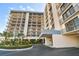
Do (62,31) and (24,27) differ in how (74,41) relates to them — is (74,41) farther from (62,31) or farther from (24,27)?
(24,27)

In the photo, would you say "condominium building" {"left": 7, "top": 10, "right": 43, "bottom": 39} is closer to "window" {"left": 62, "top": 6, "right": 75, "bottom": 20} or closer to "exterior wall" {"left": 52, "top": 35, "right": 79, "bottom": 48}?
"exterior wall" {"left": 52, "top": 35, "right": 79, "bottom": 48}

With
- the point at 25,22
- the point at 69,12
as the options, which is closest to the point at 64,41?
the point at 69,12

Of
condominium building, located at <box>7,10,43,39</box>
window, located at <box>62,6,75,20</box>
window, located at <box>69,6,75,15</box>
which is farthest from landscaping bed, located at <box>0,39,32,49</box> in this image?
condominium building, located at <box>7,10,43,39</box>

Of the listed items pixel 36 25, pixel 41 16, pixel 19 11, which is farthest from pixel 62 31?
pixel 19 11

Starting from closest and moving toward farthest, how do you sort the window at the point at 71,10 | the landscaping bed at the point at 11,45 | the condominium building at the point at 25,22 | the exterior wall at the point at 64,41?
the window at the point at 71,10 < the landscaping bed at the point at 11,45 < the exterior wall at the point at 64,41 < the condominium building at the point at 25,22

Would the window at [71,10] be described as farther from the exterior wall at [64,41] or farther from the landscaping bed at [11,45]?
the landscaping bed at [11,45]

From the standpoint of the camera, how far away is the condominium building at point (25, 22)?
15.1 metres

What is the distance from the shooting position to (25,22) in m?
16.8

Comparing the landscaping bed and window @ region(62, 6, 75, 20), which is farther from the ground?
window @ region(62, 6, 75, 20)

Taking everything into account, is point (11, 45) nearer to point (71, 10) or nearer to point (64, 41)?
point (64, 41)

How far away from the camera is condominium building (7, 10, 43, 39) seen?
15.1m

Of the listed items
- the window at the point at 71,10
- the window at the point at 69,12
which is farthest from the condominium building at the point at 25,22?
the window at the point at 71,10

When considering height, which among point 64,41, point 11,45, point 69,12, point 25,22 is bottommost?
point 11,45

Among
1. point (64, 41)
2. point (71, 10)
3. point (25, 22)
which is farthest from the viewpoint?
point (25, 22)
